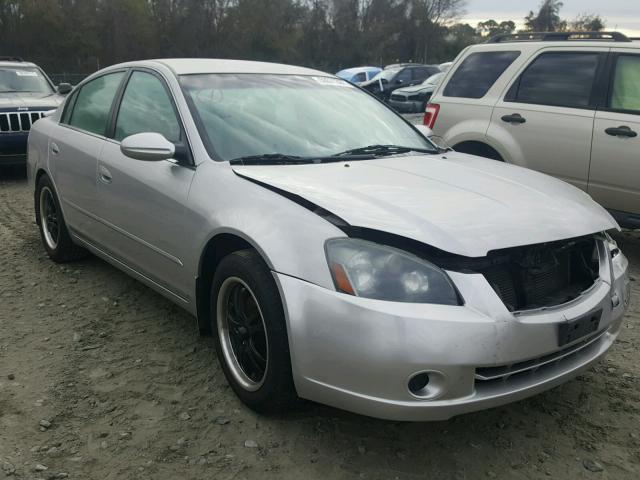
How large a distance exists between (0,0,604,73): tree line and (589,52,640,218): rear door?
41.9 metres

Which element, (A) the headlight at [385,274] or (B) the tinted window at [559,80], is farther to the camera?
(B) the tinted window at [559,80]

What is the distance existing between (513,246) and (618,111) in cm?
338

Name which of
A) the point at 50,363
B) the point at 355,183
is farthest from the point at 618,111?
the point at 50,363

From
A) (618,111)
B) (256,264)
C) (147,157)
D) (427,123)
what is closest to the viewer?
(256,264)

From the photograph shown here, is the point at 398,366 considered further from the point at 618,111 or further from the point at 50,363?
the point at 618,111

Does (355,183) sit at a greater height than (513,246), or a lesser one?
greater

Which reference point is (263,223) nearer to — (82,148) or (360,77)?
(82,148)

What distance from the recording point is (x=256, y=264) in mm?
2611

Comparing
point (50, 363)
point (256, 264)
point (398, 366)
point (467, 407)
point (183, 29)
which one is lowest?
point (50, 363)

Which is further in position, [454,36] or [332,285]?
[454,36]

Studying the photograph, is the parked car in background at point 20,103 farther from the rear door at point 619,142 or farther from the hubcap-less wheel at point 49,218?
the rear door at point 619,142

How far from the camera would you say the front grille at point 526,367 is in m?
2.31

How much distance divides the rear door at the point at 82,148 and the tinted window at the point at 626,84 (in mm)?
3956

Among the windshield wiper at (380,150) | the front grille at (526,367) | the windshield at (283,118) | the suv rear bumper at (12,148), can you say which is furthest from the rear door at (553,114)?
the suv rear bumper at (12,148)
